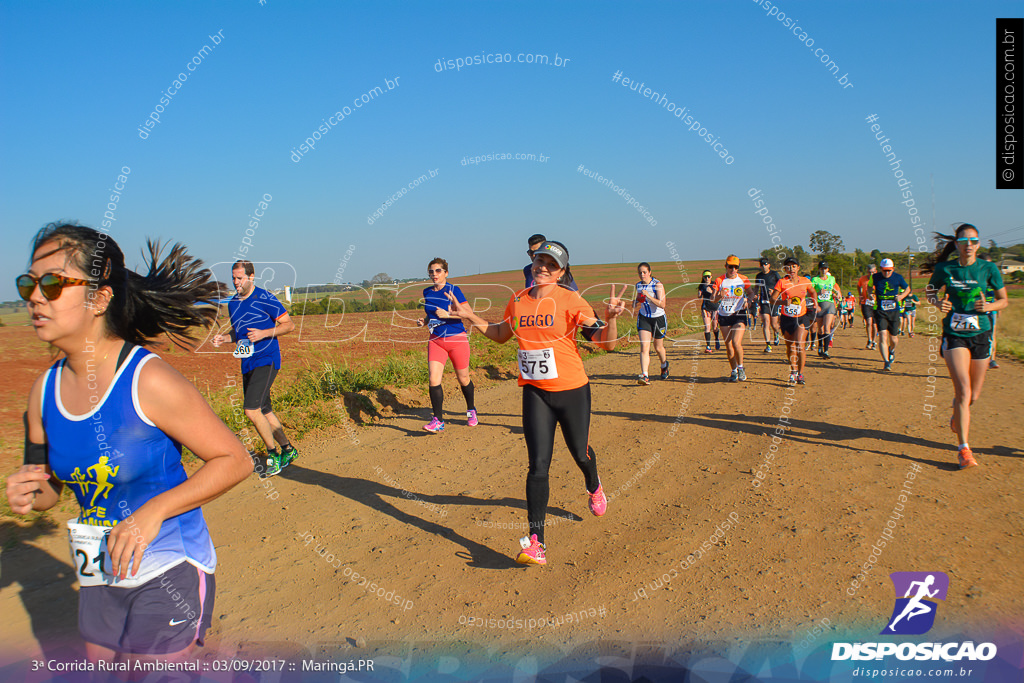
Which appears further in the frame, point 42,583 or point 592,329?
point 592,329

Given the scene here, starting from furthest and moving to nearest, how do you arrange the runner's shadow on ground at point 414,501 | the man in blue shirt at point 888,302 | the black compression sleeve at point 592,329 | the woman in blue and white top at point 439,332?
the man in blue shirt at point 888,302, the woman in blue and white top at point 439,332, the runner's shadow on ground at point 414,501, the black compression sleeve at point 592,329

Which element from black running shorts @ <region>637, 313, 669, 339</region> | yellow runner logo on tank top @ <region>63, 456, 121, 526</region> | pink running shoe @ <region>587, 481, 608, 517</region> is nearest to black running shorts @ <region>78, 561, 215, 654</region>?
yellow runner logo on tank top @ <region>63, 456, 121, 526</region>

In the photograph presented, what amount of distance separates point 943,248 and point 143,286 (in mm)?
7950

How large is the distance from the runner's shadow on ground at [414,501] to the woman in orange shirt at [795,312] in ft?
22.3

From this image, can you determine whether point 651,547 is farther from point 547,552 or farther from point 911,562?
→ point 911,562

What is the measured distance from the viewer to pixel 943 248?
6.74 metres

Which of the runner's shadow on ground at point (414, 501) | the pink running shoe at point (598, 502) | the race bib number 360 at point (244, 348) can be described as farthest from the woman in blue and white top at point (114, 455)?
the race bib number 360 at point (244, 348)

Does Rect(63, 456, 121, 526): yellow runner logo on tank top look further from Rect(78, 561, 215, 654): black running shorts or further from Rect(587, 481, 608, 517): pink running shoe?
Rect(587, 481, 608, 517): pink running shoe

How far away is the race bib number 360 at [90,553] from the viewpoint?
2.14 m

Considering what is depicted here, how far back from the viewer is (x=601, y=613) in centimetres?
357

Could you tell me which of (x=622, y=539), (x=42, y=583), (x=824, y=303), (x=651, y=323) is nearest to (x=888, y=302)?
(x=824, y=303)

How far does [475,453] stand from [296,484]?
2061 mm

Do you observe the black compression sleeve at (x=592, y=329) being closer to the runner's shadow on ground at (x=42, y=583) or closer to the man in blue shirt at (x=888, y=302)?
the runner's shadow on ground at (x=42, y=583)

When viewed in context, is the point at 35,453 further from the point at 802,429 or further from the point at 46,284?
the point at 802,429
